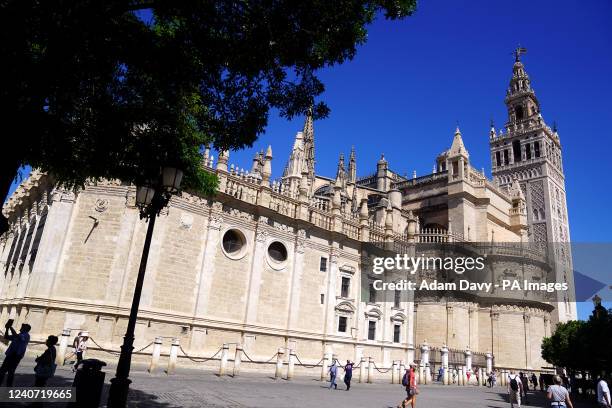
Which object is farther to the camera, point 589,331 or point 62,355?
point 589,331

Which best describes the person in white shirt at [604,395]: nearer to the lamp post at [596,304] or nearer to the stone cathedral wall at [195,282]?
the stone cathedral wall at [195,282]

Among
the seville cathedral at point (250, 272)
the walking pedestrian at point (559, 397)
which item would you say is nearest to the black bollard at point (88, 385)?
the seville cathedral at point (250, 272)

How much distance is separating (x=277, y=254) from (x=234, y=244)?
2880 mm

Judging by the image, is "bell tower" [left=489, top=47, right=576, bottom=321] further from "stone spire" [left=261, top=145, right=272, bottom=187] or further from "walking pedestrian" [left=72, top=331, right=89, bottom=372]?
"walking pedestrian" [left=72, top=331, right=89, bottom=372]

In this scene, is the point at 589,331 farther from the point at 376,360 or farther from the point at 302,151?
the point at 302,151

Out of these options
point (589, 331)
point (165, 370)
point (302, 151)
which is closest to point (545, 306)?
point (589, 331)

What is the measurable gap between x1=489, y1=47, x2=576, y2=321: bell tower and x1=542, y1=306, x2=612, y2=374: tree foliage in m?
22.0

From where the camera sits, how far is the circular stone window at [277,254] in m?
25.4

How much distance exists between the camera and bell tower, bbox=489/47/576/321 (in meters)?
63.6

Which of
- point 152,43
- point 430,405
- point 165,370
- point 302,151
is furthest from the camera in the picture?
point 302,151

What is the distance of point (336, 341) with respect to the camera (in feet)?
88.8

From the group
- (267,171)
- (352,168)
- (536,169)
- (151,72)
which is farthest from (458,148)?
(151,72)

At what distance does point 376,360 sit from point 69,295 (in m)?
19.2

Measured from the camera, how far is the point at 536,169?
222ft
